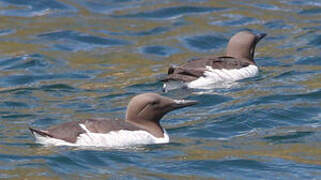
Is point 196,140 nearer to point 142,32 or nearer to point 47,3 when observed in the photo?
point 142,32

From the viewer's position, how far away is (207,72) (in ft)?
46.4

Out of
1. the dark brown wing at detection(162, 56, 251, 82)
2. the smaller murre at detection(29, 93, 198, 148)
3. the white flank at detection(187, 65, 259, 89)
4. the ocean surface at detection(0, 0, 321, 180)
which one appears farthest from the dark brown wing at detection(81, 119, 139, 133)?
the white flank at detection(187, 65, 259, 89)

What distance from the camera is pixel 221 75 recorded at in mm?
14414

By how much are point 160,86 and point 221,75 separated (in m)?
0.93

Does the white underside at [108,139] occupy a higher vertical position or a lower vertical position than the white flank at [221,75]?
higher

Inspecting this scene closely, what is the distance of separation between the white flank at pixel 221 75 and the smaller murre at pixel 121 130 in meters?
3.67

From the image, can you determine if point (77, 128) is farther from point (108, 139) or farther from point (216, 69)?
point (216, 69)

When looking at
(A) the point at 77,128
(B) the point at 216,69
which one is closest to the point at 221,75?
(B) the point at 216,69

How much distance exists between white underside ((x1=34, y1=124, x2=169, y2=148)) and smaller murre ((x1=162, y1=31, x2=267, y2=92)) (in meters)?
3.57

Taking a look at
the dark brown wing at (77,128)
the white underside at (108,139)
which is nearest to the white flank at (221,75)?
the white underside at (108,139)

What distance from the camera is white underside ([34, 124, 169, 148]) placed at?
9.77m

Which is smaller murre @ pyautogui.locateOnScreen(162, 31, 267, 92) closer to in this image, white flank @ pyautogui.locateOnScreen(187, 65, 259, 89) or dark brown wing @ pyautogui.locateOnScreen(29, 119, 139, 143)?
white flank @ pyautogui.locateOnScreen(187, 65, 259, 89)

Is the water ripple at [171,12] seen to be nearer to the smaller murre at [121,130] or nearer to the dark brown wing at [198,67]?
the dark brown wing at [198,67]

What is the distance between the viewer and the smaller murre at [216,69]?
13.9 meters
